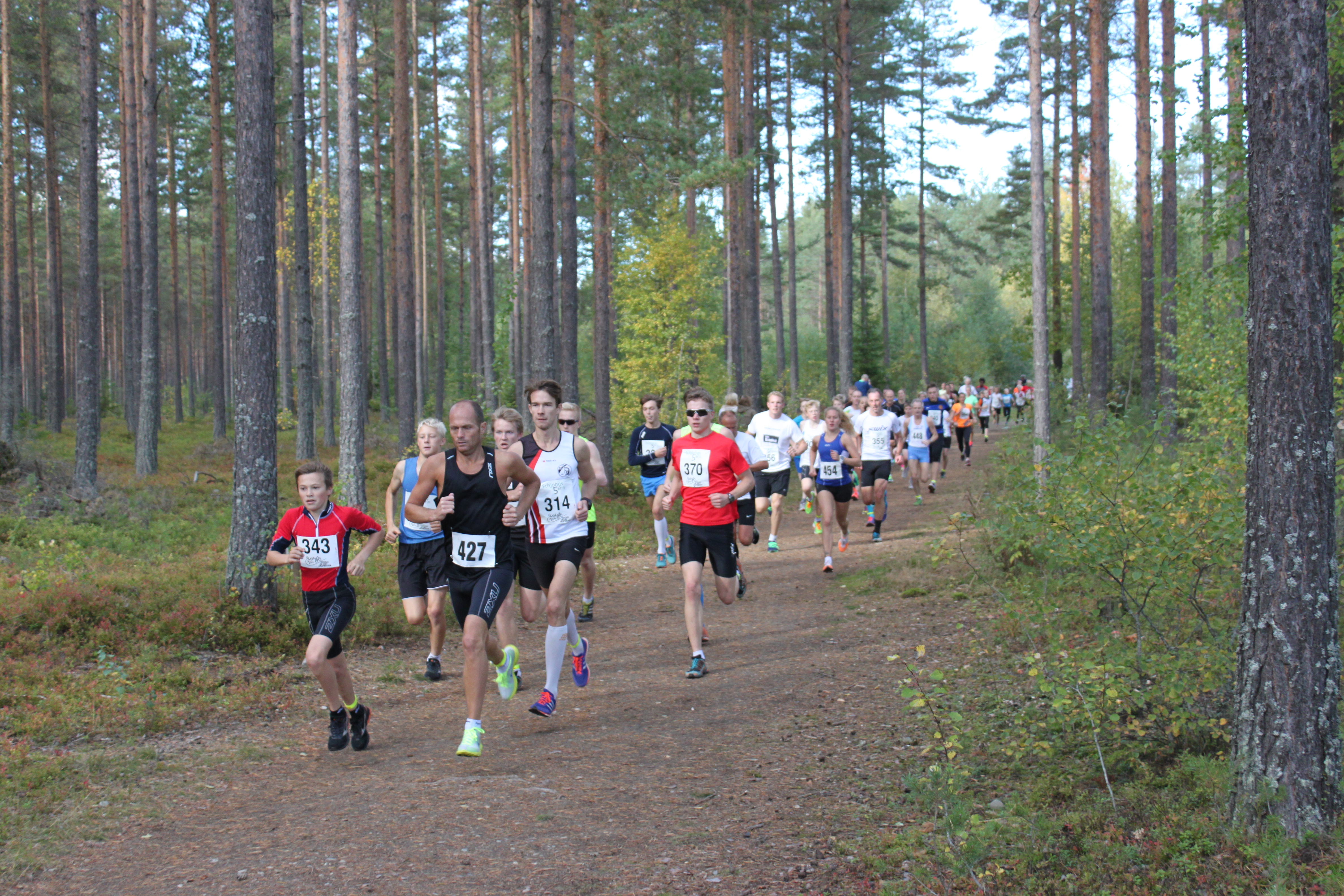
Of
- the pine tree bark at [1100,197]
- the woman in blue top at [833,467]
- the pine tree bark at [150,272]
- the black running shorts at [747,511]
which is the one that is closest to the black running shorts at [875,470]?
the woman in blue top at [833,467]

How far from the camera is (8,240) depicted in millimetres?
23625

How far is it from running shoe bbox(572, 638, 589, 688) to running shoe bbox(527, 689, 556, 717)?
0.70 m

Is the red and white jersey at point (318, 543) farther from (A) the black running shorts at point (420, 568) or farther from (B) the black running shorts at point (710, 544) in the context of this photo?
(B) the black running shorts at point (710, 544)

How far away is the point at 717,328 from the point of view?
40.7m

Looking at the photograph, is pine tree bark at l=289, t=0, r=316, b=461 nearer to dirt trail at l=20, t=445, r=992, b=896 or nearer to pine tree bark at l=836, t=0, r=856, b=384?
dirt trail at l=20, t=445, r=992, b=896

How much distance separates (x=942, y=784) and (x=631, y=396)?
64.9ft

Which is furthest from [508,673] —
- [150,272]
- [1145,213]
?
[1145,213]

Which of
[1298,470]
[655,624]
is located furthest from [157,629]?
[1298,470]

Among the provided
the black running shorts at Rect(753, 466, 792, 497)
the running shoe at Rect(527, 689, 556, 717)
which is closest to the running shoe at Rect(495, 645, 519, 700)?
the running shoe at Rect(527, 689, 556, 717)

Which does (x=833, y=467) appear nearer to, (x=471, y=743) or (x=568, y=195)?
(x=471, y=743)

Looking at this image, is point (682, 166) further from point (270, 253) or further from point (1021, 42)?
point (1021, 42)

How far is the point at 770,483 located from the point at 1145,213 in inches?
629

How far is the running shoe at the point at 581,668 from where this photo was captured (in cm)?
731

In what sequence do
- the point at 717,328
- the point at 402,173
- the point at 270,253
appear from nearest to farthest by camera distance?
1. the point at 270,253
2. the point at 402,173
3. the point at 717,328
